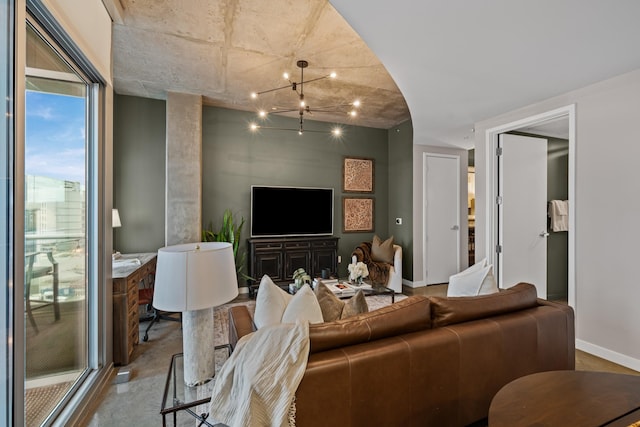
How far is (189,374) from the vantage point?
6.80 feet

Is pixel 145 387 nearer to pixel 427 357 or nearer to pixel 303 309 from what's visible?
pixel 303 309

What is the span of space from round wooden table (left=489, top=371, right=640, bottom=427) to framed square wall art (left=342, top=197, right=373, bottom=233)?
4.29 metres

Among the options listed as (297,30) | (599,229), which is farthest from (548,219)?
(297,30)

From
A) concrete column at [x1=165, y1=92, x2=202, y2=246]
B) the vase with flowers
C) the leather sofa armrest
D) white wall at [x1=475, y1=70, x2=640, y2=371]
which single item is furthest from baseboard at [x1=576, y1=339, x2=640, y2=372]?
concrete column at [x1=165, y1=92, x2=202, y2=246]

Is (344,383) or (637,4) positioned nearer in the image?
(344,383)

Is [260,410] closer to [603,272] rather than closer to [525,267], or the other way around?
[603,272]

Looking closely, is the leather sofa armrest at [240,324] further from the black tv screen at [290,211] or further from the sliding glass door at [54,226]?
the black tv screen at [290,211]

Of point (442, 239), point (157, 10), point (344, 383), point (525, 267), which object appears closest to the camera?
point (344, 383)

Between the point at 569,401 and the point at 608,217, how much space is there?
2.23 metres

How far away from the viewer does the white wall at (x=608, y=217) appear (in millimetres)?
2365

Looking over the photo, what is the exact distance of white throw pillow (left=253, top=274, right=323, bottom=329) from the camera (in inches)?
61.1

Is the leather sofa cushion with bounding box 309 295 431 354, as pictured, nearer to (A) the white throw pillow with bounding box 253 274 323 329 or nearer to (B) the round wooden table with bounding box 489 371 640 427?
(A) the white throw pillow with bounding box 253 274 323 329

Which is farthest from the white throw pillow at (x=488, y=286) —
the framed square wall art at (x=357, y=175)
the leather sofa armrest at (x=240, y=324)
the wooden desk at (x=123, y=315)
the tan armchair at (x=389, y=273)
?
the framed square wall art at (x=357, y=175)

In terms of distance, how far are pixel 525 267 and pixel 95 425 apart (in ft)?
14.3
